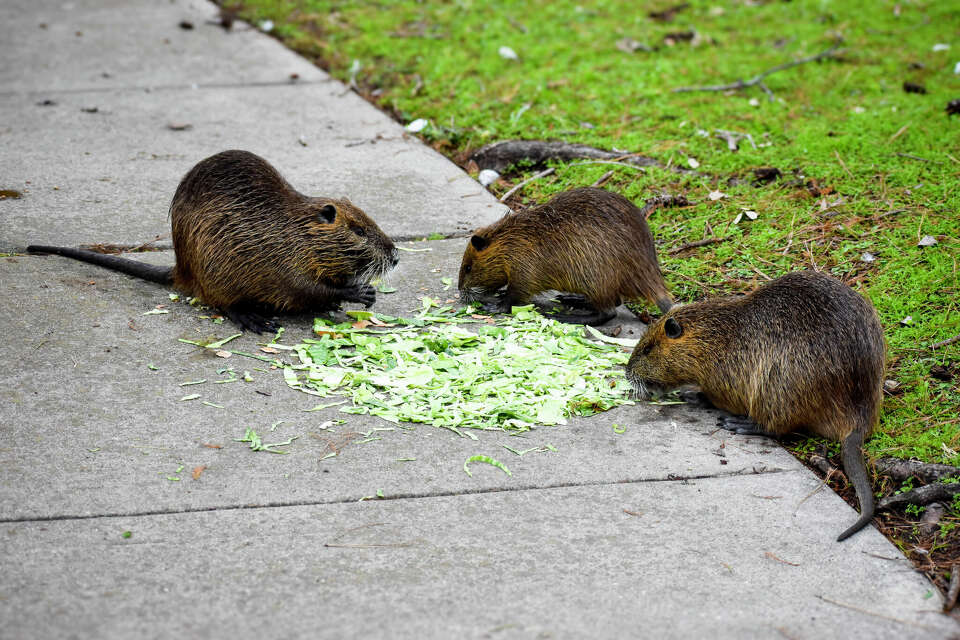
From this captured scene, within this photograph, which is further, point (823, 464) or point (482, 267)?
point (482, 267)

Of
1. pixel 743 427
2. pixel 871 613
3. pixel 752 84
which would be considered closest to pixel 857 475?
pixel 743 427

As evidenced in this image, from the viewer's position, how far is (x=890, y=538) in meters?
3.05

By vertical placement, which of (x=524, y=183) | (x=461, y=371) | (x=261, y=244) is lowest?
(x=461, y=371)

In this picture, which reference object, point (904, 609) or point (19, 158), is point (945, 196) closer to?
point (904, 609)

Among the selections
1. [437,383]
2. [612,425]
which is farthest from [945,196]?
[437,383]

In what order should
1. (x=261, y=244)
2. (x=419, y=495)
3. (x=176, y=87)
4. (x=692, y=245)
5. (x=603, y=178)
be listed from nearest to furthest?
1. (x=419, y=495)
2. (x=261, y=244)
3. (x=692, y=245)
4. (x=603, y=178)
5. (x=176, y=87)

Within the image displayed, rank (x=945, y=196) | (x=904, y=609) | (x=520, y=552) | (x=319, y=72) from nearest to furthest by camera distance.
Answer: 1. (x=904, y=609)
2. (x=520, y=552)
3. (x=945, y=196)
4. (x=319, y=72)

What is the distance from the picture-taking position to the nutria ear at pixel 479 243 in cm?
466

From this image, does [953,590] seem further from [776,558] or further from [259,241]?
[259,241]

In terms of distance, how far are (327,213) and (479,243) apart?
29.8 inches

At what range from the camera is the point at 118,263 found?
15.0 feet

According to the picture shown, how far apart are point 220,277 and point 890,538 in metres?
2.84

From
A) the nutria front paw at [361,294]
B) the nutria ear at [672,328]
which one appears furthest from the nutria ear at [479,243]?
Result: the nutria ear at [672,328]

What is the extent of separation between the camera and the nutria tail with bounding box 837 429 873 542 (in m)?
3.00
